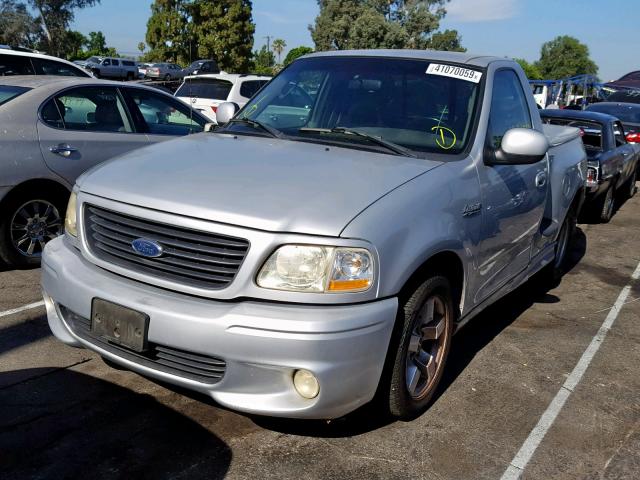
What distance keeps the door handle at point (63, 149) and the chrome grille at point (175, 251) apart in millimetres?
2656

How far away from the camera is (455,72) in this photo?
4.09 m

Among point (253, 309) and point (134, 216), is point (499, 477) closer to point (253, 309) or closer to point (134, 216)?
point (253, 309)

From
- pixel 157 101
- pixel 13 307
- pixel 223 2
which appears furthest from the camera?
pixel 223 2

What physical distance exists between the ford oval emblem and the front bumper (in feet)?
0.48

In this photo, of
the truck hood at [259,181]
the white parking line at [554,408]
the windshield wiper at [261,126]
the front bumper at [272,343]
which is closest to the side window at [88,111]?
the windshield wiper at [261,126]

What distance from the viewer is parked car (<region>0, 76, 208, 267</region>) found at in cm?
536


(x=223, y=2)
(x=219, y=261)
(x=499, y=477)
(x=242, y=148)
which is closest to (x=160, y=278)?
(x=219, y=261)

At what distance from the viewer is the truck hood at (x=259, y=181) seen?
283cm

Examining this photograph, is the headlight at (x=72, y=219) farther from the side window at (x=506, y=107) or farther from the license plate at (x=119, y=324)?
the side window at (x=506, y=107)

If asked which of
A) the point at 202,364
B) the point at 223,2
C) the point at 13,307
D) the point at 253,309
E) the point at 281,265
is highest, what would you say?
the point at 223,2

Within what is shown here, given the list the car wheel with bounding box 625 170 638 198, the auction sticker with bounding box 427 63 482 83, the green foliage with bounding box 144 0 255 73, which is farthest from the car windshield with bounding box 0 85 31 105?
the green foliage with bounding box 144 0 255 73

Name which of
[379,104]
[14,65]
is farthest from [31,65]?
[379,104]

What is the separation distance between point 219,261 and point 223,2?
160 ft

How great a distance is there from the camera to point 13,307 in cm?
477
